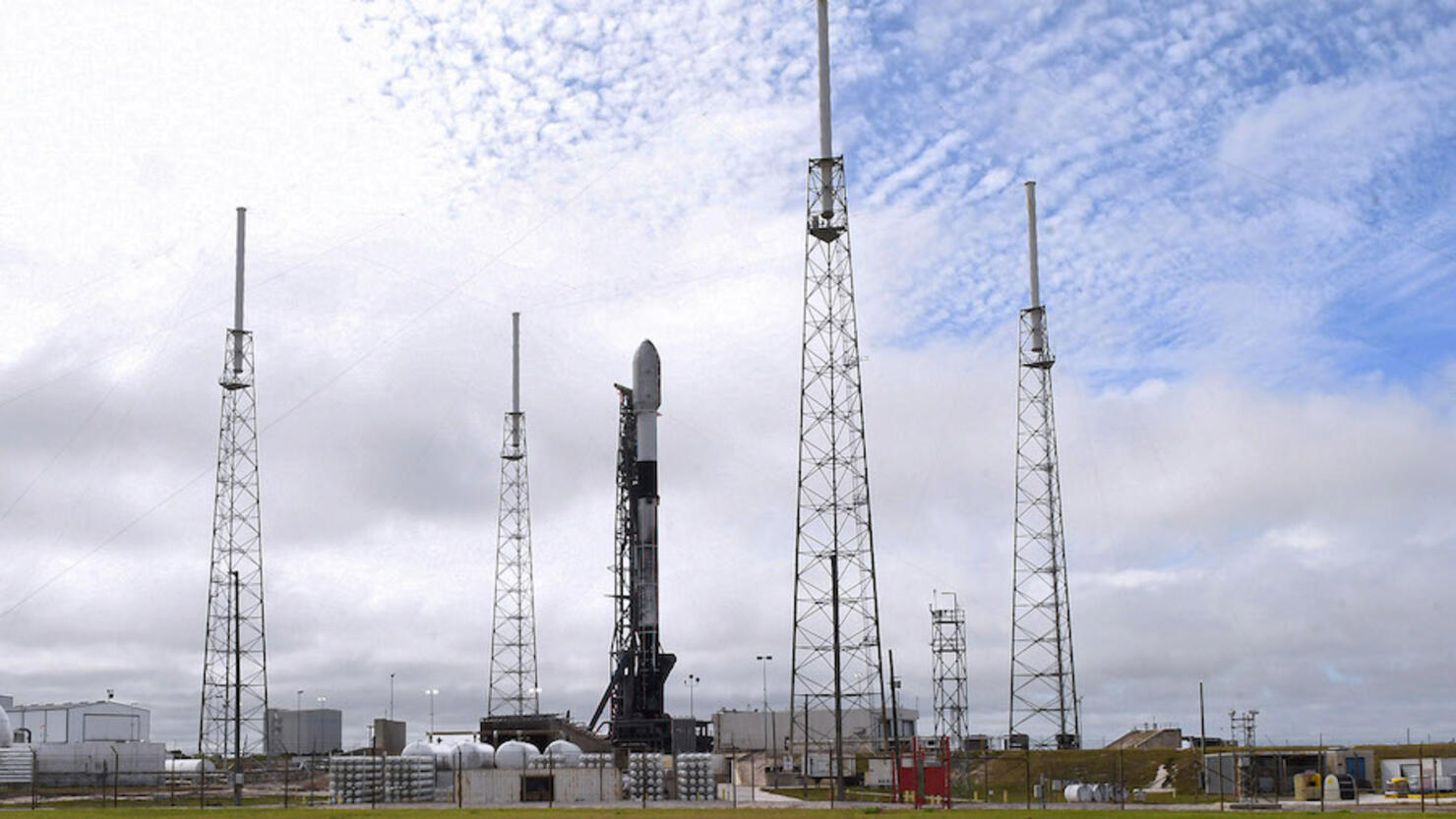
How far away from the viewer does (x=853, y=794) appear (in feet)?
262

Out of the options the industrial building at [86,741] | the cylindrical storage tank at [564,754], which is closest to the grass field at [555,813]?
the cylindrical storage tank at [564,754]

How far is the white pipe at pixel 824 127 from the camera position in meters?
71.4

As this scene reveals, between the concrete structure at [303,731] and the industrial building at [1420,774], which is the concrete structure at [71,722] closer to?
the concrete structure at [303,731]

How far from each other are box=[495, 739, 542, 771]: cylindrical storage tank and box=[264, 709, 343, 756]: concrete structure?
52.6 meters

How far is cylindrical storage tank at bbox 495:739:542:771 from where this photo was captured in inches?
3430

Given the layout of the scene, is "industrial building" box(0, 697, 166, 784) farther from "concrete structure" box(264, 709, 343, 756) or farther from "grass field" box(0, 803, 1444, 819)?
"grass field" box(0, 803, 1444, 819)

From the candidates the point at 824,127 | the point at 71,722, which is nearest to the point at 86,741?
the point at 71,722

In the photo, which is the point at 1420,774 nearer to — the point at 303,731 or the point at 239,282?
the point at 239,282

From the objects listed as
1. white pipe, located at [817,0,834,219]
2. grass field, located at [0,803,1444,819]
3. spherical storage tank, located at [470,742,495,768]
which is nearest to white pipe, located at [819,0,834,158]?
white pipe, located at [817,0,834,219]

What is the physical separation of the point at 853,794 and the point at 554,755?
697 inches

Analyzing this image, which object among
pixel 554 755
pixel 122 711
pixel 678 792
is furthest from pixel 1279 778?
pixel 122 711

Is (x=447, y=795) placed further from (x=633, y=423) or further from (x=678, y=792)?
(x=633, y=423)

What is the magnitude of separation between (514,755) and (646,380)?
32.9 meters

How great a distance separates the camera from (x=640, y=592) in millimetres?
110625
